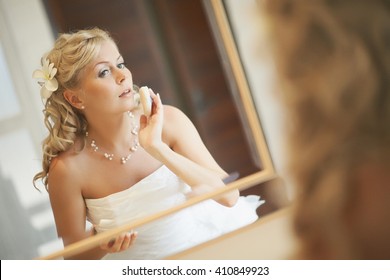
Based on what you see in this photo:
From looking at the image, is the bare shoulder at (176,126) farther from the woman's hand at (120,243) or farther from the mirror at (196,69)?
the woman's hand at (120,243)

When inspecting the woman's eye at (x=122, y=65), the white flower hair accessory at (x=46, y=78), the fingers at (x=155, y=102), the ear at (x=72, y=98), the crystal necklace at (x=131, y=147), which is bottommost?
the crystal necklace at (x=131, y=147)

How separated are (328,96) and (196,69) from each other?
290mm

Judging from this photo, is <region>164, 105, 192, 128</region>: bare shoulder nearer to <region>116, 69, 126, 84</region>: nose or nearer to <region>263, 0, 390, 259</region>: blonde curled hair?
<region>116, 69, 126, 84</region>: nose

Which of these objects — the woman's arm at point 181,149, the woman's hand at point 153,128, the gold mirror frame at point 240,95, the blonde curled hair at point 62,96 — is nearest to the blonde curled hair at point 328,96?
the gold mirror frame at point 240,95

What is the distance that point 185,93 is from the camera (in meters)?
1.02

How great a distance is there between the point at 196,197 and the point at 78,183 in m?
0.25

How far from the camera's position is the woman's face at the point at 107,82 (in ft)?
3.31

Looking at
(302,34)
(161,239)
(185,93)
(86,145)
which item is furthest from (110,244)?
(302,34)

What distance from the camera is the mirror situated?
3.32 ft

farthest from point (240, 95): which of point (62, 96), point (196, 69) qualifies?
point (62, 96)

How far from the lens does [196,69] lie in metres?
1.02

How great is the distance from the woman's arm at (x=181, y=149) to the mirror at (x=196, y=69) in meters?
0.02

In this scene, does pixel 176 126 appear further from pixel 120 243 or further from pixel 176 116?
pixel 120 243
